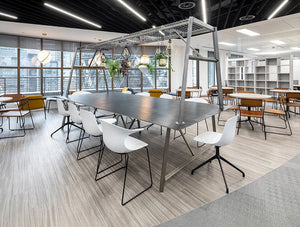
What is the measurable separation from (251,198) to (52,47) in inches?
353

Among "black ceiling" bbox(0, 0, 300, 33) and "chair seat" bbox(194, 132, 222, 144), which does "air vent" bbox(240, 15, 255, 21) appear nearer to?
"black ceiling" bbox(0, 0, 300, 33)

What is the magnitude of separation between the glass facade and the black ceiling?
8.20 feet

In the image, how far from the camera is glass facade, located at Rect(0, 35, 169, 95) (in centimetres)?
727

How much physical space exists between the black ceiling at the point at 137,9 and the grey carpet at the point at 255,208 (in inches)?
157

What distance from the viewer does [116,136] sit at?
1937 millimetres

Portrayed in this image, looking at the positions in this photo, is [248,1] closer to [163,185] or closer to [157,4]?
[157,4]

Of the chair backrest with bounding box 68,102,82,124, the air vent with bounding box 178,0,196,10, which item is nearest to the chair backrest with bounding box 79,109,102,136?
the chair backrest with bounding box 68,102,82,124

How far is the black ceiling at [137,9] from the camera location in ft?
13.9

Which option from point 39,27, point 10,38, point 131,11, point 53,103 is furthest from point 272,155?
point 10,38

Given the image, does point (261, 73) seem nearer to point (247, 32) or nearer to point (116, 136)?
point (247, 32)

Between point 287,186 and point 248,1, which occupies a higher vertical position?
point 248,1

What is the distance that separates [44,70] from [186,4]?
6648mm

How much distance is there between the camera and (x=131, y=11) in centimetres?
475

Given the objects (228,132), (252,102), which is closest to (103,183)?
(228,132)
